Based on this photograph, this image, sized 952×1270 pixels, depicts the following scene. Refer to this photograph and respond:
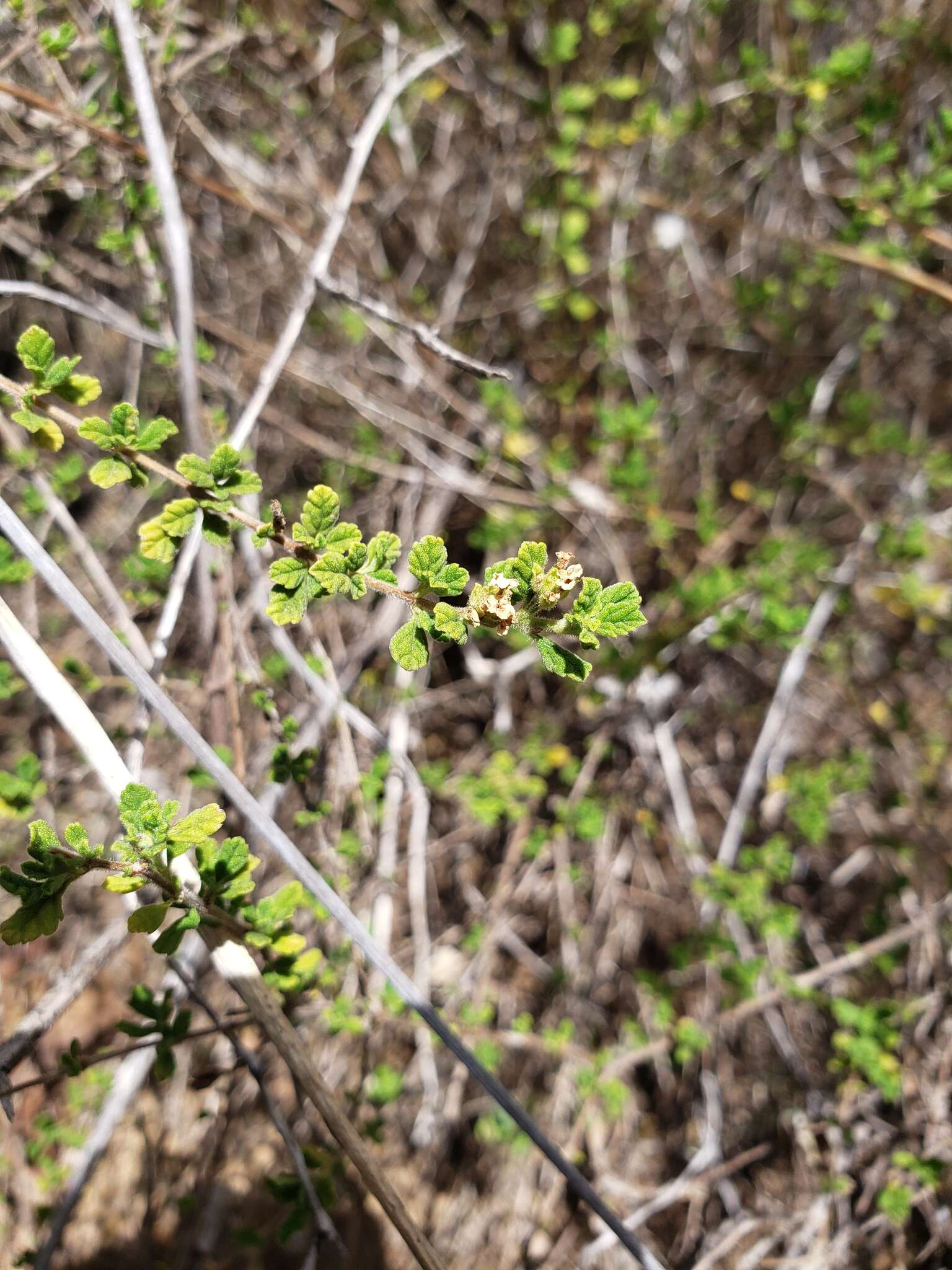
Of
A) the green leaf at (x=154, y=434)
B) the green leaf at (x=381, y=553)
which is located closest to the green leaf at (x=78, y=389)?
the green leaf at (x=154, y=434)

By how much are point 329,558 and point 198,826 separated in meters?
0.37

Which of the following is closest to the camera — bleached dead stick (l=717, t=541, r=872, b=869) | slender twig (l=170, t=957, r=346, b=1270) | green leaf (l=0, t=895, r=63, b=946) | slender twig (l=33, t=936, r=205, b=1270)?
green leaf (l=0, t=895, r=63, b=946)

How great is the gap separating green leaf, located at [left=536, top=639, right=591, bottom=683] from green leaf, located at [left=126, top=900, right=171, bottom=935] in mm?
545

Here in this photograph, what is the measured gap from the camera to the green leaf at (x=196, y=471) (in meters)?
1.02

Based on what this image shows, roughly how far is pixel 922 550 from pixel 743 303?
0.89 metres

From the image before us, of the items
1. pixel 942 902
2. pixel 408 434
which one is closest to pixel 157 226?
pixel 408 434

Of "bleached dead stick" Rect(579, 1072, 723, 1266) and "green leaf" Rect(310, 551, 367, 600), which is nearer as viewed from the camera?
"green leaf" Rect(310, 551, 367, 600)

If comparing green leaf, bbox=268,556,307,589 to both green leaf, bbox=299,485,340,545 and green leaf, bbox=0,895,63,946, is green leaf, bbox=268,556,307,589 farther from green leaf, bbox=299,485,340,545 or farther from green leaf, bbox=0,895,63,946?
green leaf, bbox=0,895,63,946

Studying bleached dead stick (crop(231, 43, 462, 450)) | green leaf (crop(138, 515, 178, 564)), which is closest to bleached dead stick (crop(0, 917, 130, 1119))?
green leaf (crop(138, 515, 178, 564))

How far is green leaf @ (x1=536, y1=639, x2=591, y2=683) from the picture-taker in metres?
0.94

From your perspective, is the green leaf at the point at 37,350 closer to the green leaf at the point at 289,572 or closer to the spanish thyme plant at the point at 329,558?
the spanish thyme plant at the point at 329,558

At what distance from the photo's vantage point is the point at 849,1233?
1.83m

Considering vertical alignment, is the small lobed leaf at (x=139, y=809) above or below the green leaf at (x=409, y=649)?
below

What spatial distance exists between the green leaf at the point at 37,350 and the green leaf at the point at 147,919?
69cm
